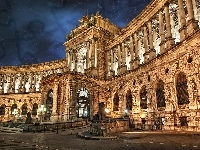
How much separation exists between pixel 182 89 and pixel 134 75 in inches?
444

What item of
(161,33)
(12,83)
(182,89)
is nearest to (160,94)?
(182,89)

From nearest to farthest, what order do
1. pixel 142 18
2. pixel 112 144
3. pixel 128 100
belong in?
pixel 112 144 < pixel 142 18 < pixel 128 100

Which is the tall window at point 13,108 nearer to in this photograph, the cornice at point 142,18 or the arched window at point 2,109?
the arched window at point 2,109

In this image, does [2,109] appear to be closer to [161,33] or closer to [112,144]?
[161,33]

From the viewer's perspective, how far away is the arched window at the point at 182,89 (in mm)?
20828

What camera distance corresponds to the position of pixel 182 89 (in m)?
21.2

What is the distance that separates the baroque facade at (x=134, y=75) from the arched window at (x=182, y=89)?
0.38 feet

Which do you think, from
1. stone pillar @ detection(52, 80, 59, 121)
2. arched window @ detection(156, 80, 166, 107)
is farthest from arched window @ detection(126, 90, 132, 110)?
stone pillar @ detection(52, 80, 59, 121)

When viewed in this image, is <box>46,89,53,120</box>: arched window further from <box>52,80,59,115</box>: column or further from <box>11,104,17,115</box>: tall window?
<box>11,104,17,115</box>: tall window

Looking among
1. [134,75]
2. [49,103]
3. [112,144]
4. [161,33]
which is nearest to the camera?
[112,144]

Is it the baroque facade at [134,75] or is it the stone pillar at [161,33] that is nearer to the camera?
the baroque facade at [134,75]

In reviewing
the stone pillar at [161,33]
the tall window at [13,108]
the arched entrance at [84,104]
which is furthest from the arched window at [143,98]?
the tall window at [13,108]

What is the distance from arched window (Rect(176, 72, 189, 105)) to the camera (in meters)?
20.8

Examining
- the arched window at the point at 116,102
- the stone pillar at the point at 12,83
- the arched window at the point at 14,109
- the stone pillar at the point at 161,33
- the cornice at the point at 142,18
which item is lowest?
the arched window at the point at 14,109
